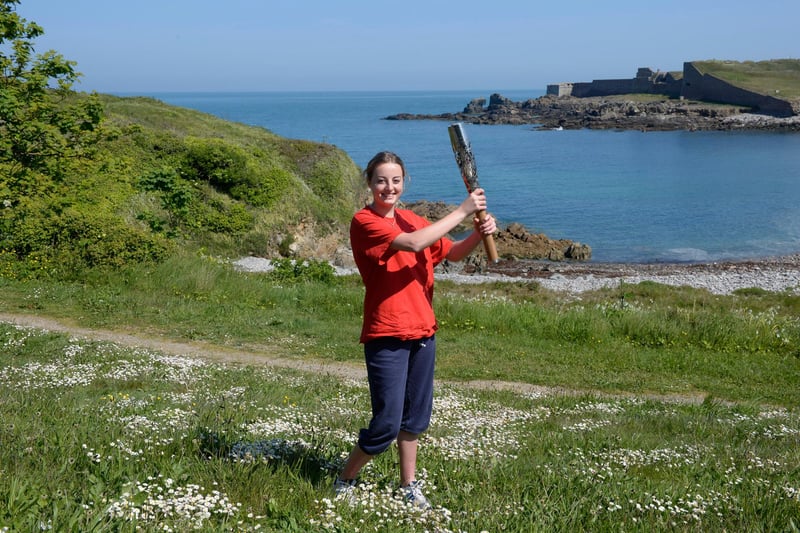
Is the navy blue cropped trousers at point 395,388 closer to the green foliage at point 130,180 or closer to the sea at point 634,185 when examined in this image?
the green foliage at point 130,180

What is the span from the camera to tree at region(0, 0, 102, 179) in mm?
14938

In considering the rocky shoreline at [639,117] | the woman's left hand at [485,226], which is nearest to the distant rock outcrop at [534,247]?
the woman's left hand at [485,226]

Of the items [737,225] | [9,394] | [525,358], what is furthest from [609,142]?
[9,394]

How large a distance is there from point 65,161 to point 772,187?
6498 centimetres

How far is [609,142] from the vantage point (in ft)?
359

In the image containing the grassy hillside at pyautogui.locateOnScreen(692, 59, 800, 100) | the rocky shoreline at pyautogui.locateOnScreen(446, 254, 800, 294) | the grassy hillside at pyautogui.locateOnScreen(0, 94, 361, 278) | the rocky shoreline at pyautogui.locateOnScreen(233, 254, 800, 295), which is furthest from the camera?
the grassy hillside at pyautogui.locateOnScreen(692, 59, 800, 100)

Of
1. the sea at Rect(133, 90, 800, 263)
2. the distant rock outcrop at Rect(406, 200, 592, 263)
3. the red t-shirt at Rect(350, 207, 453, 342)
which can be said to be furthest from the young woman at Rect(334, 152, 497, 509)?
the sea at Rect(133, 90, 800, 263)

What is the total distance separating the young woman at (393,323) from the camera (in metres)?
4.68

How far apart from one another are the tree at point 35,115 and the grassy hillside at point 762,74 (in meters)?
141

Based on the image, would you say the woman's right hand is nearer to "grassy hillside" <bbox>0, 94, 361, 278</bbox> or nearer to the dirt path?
the dirt path

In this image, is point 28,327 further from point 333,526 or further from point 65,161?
point 333,526

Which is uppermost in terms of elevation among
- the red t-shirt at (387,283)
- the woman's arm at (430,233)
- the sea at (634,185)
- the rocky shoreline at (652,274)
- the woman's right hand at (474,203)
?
the woman's right hand at (474,203)

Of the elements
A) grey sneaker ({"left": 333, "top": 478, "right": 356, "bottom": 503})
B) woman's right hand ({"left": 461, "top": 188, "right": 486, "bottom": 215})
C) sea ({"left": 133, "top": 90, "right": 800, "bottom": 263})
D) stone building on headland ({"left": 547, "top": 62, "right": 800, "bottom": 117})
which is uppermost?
stone building on headland ({"left": 547, "top": 62, "right": 800, "bottom": 117})

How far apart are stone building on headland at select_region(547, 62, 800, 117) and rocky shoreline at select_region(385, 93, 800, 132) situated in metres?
2.66
